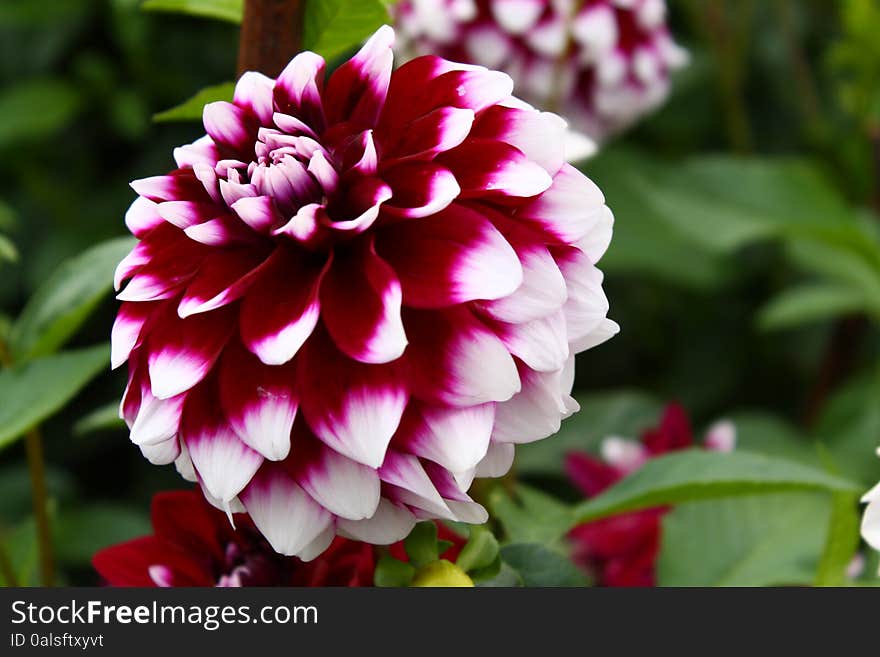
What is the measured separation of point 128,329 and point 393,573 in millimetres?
156

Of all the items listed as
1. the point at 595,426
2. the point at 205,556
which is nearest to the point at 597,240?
the point at 205,556

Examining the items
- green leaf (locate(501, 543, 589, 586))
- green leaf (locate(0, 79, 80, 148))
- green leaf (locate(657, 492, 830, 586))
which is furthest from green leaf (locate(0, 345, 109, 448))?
green leaf (locate(0, 79, 80, 148))

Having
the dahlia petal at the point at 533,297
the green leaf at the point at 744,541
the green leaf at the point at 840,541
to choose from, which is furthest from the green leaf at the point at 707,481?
the dahlia petal at the point at 533,297

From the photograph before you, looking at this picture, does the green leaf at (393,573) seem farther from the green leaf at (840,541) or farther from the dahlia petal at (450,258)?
the green leaf at (840,541)

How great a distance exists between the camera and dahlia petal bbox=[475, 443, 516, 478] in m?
0.50

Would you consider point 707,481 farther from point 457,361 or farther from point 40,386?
point 40,386

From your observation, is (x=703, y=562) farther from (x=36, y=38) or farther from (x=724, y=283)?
(x=36, y=38)

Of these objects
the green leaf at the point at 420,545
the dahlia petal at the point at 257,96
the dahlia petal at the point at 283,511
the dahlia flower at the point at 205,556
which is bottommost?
the dahlia flower at the point at 205,556

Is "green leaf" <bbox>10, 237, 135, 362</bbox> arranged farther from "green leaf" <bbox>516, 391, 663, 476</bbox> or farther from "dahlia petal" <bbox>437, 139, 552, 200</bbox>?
"green leaf" <bbox>516, 391, 663, 476</bbox>

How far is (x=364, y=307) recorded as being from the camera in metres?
0.46

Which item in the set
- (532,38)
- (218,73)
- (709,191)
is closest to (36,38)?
(218,73)

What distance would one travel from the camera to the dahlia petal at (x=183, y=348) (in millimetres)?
454

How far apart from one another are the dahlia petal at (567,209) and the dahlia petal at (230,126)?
12 centimetres

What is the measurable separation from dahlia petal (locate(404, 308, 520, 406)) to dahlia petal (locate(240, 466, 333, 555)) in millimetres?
65
